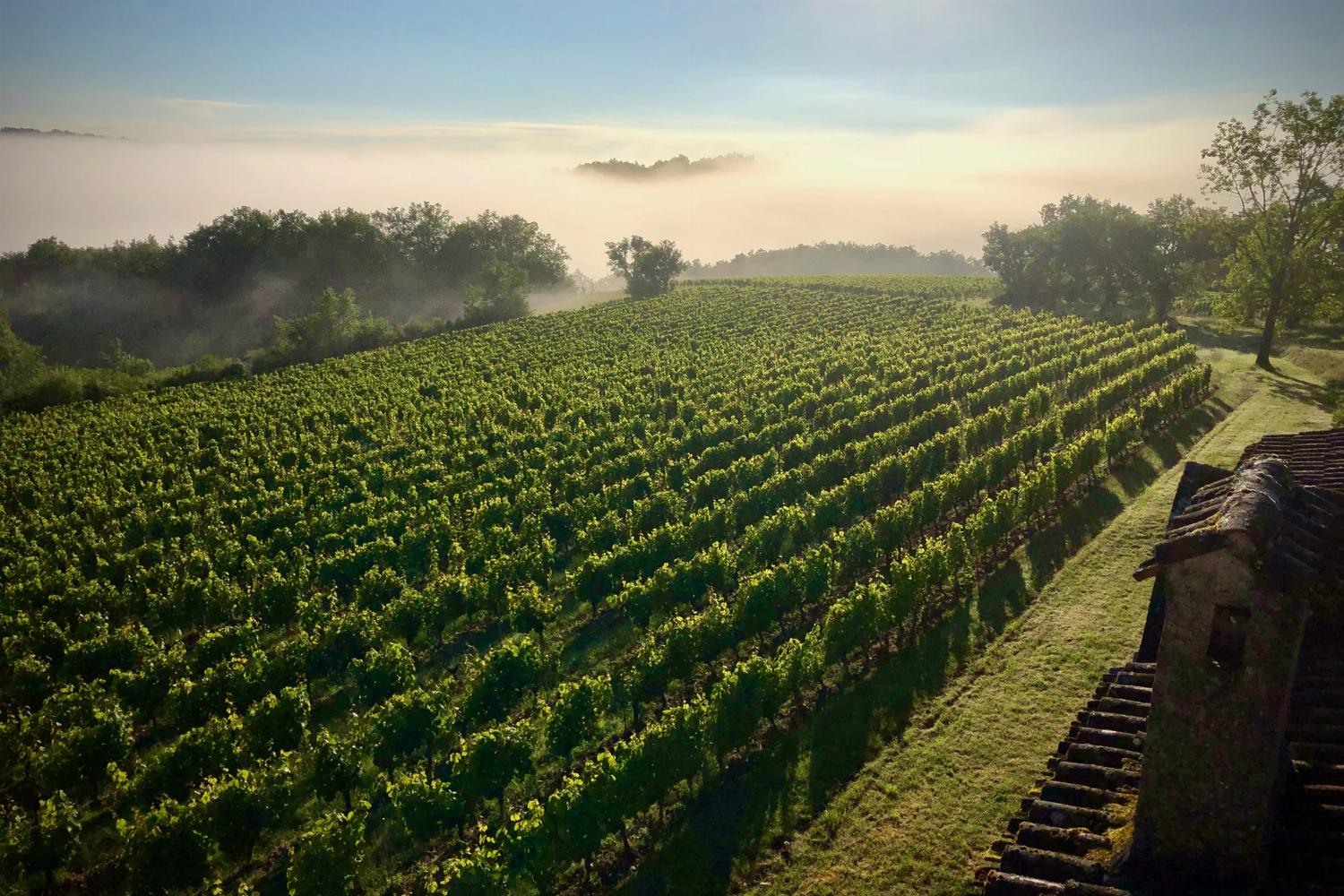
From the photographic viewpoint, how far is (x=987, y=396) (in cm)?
4231

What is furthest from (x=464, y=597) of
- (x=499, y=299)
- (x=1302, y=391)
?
(x=499, y=299)

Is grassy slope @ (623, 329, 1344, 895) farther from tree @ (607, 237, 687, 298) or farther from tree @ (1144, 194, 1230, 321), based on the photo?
tree @ (607, 237, 687, 298)

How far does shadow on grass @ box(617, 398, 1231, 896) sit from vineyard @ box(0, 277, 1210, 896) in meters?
0.59

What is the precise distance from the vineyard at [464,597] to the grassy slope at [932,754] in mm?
1014

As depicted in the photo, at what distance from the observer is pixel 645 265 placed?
109 m

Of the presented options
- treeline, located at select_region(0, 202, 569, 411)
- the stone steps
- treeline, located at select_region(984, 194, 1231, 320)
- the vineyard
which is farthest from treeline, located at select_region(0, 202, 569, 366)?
the stone steps

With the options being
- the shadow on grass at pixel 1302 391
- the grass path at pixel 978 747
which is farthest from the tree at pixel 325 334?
the shadow on grass at pixel 1302 391

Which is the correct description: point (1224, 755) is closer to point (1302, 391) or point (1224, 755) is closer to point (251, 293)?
point (1302, 391)

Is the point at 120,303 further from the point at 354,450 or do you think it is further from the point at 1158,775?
the point at 1158,775

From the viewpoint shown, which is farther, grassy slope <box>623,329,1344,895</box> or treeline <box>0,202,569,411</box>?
treeline <box>0,202,569,411</box>

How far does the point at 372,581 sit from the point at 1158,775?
22.4m

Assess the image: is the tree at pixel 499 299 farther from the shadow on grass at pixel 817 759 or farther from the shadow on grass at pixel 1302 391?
the shadow on grass at pixel 817 759

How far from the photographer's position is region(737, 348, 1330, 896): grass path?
1382cm

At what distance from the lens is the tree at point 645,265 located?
108875 millimetres
